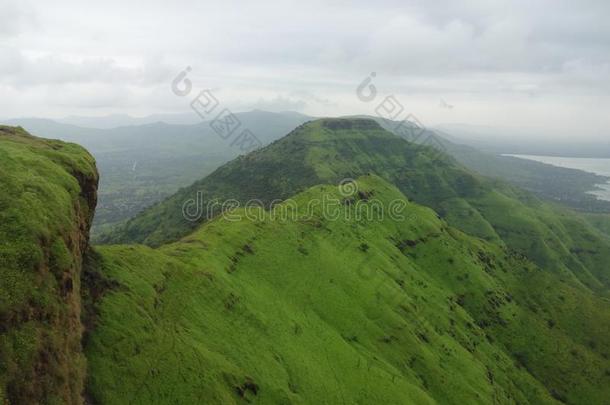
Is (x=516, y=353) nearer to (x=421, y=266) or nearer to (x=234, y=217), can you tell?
(x=421, y=266)

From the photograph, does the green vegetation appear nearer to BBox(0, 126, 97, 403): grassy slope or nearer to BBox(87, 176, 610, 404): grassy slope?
BBox(0, 126, 97, 403): grassy slope

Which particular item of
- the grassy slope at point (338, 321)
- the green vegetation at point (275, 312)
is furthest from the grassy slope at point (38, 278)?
the grassy slope at point (338, 321)

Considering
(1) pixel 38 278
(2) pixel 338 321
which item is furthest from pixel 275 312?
(1) pixel 38 278

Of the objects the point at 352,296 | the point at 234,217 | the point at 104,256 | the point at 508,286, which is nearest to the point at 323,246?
the point at 352,296

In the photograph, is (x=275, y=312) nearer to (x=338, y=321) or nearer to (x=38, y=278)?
(x=338, y=321)

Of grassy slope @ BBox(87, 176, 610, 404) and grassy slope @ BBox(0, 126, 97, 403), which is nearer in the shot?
grassy slope @ BBox(0, 126, 97, 403)

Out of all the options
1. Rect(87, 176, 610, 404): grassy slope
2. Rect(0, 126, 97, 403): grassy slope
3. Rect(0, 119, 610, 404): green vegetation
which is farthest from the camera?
Rect(87, 176, 610, 404): grassy slope

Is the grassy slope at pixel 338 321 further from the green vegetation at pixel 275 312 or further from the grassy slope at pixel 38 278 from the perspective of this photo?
the grassy slope at pixel 38 278

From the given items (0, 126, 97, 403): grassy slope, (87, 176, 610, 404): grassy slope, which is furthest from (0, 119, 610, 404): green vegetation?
(87, 176, 610, 404): grassy slope
